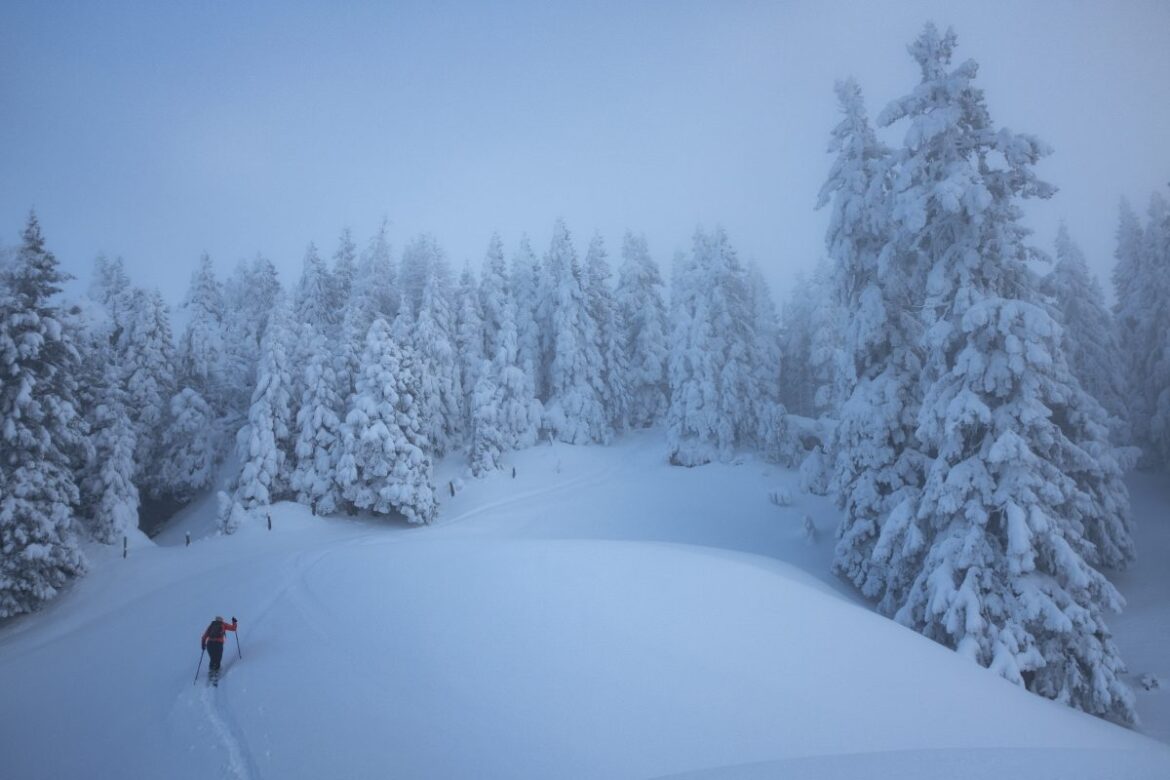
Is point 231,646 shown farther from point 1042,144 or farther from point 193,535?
point 193,535

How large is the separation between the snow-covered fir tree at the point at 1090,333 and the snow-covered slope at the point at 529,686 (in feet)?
79.6

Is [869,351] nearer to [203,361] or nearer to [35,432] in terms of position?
[35,432]

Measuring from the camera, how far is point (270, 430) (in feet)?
102

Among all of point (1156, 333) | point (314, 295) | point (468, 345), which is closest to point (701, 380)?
point (468, 345)

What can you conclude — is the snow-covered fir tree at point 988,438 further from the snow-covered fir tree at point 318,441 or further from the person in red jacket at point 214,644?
the snow-covered fir tree at point 318,441

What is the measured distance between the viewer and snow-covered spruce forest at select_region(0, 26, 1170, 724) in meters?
11.8

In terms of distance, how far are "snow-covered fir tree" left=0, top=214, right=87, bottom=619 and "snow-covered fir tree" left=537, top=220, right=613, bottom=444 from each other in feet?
88.9

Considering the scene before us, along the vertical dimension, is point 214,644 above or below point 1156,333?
below

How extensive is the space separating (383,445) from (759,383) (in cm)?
2444

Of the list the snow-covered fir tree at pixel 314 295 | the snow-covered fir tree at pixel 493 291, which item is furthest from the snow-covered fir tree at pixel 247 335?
the snow-covered fir tree at pixel 493 291

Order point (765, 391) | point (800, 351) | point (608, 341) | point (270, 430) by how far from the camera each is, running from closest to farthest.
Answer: point (270, 430) → point (765, 391) → point (608, 341) → point (800, 351)

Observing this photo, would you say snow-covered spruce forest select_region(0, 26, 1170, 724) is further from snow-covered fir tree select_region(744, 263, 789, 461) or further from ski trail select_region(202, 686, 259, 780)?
ski trail select_region(202, 686, 259, 780)

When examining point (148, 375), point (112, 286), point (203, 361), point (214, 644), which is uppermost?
point (112, 286)

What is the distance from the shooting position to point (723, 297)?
37.1 metres
